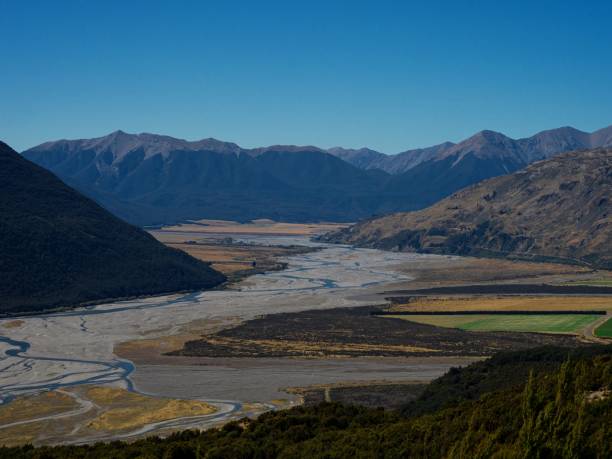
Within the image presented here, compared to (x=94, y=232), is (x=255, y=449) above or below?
below

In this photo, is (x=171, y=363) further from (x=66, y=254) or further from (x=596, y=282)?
(x=596, y=282)

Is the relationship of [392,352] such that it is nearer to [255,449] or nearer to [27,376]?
[27,376]

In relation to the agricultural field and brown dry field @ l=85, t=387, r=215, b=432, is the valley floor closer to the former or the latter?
brown dry field @ l=85, t=387, r=215, b=432

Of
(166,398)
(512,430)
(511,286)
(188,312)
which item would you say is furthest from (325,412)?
(511,286)

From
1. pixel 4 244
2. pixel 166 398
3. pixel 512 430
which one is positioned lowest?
pixel 166 398

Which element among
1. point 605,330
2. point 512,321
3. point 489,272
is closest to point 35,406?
point 605,330

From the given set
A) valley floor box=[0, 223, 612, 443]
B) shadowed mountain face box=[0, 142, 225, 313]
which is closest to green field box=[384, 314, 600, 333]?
valley floor box=[0, 223, 612, 443]
